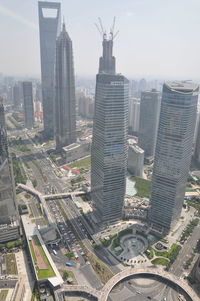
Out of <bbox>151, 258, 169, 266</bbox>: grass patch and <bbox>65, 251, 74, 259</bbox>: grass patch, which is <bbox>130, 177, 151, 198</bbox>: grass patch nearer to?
<bbox>151, 258, 169, 266</bbox>: grass patch

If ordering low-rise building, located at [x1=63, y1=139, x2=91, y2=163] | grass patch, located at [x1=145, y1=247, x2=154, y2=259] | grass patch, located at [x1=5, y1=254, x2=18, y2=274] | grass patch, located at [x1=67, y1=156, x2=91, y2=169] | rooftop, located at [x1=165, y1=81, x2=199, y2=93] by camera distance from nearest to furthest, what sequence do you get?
1. grass patch, located at [x1=5, y1=254, x2=18, y2=274]
2. rooftop, located at [x1=165, y1=81, x2=199, y2=93]
3. grass patch, located at [x1=145, y1=247, x2=154, y2=259]
4. grass patch, located at [x1=67, y1=156, x2=91, y2=169]
5. low-rise building, located at [x1=63, y1=139, x2=91, y2=163]

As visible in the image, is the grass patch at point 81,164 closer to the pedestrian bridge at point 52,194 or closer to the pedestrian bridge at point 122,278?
the pedestrian bridge at point 52,194

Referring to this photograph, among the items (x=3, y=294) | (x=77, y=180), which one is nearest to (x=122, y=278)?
(x=3, y=294)

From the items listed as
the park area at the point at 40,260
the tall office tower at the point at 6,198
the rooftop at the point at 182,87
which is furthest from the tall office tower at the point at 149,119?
the park area at the point at 40,260

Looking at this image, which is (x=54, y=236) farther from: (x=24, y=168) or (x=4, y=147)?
(x=24, y=168)

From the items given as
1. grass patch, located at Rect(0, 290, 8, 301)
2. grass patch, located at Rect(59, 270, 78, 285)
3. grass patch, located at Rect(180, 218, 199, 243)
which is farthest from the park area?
grass patch, located at Rect(180, 218, 199, 243)

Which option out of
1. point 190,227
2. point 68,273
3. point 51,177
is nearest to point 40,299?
point 68,273
